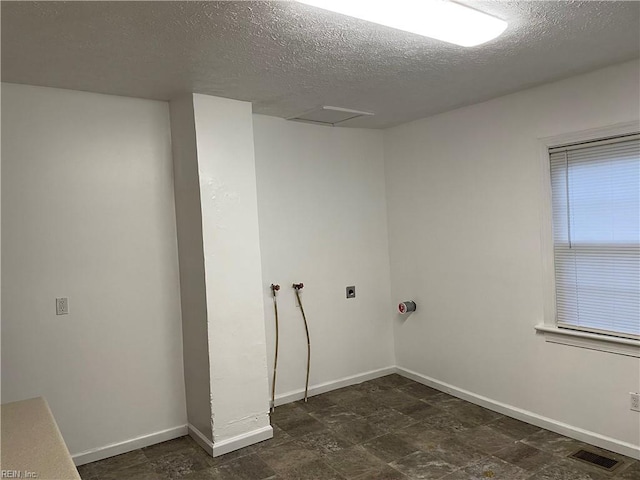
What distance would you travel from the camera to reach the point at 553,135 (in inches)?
129

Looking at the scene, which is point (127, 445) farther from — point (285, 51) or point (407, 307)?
point (285, 51)

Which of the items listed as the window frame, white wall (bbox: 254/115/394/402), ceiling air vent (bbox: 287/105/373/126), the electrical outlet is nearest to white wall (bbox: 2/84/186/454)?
the electrical outlet

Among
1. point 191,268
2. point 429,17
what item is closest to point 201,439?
point 191,268

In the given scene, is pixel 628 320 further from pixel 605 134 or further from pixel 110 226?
pixel 110 226

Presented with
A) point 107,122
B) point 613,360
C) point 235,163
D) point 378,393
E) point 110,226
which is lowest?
point 378,393

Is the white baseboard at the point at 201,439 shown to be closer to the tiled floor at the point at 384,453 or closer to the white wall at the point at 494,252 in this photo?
the tiled floor at the point at 384,453

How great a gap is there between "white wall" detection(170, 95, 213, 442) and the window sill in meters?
2.34

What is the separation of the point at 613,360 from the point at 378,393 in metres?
1.88

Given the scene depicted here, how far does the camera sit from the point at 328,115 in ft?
12.9

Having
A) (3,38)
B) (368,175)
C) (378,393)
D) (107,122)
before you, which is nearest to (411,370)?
(378,393)

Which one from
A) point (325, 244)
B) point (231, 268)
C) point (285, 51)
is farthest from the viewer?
point (325, 244)

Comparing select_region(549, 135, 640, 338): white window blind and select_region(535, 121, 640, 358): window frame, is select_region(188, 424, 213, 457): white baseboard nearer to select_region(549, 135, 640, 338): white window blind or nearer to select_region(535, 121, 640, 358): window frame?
select_region(535, 121, 640, 358): window frame

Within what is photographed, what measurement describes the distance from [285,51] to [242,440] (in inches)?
98.5

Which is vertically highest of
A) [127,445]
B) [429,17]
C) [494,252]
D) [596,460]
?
[429,17]
